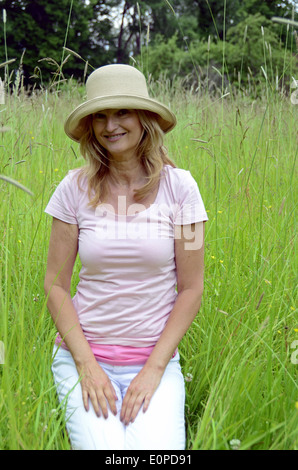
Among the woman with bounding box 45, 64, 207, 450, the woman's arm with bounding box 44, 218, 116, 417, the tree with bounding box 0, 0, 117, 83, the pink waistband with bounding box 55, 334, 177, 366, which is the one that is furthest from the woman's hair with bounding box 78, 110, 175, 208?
the tree with bounding box 0, 0, 117, 83

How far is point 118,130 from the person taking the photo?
1.59m

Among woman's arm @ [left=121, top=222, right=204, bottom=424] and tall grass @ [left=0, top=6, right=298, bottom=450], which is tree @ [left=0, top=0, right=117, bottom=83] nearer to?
tall grass @ [left=0, top=6, right=298, bottom=450]

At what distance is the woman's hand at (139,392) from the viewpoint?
4.48 feet

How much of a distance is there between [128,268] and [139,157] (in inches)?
15.4

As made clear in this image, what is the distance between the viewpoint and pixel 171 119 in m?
1.69

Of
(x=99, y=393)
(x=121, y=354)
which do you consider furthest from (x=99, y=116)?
(x=99, y=393)

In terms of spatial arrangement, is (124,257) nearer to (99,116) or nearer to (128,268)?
(128,268)

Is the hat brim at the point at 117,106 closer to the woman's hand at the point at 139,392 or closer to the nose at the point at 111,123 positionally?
the nose at the point at 111,123

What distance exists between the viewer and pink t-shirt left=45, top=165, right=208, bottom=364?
153 centimetres

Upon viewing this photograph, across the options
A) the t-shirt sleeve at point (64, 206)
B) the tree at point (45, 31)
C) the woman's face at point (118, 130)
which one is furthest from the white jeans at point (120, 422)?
the tree at point (45, 31)

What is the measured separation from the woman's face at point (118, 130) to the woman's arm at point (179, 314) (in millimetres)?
322

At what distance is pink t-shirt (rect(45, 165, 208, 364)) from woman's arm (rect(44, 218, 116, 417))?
39mm
